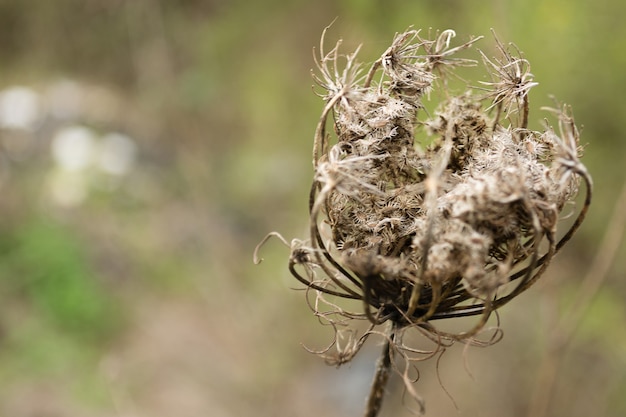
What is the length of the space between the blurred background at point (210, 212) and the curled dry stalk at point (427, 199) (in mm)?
1435

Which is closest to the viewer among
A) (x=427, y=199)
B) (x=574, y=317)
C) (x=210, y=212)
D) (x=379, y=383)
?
(x=427, y=199)

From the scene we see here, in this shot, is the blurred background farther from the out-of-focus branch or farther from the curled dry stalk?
the curled dry stalk

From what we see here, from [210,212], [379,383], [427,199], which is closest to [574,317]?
[379,383]

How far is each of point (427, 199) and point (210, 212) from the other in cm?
735

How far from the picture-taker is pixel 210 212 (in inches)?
337

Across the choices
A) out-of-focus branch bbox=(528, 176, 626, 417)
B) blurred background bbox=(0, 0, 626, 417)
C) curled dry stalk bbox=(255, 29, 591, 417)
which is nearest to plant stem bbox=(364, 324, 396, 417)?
curled dry stalk bbox=(255, 29, 591, 417)

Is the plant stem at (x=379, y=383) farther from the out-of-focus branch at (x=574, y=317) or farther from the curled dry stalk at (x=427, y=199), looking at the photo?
the out-of-focus branch at (x=574, y=317)

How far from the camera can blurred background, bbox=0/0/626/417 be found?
13.8ft

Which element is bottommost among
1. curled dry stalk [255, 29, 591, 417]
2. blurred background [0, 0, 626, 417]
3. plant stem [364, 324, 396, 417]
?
plant stem [364, 324, 396, 417]

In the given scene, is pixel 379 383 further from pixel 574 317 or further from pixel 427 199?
pixel 574 317

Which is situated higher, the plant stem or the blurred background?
the blurred background

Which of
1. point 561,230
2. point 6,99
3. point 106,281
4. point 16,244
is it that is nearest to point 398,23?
A: point 561,230

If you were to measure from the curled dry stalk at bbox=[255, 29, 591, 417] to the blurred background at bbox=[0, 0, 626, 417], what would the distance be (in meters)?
1.43

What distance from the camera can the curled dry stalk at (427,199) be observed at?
1.43 meters
